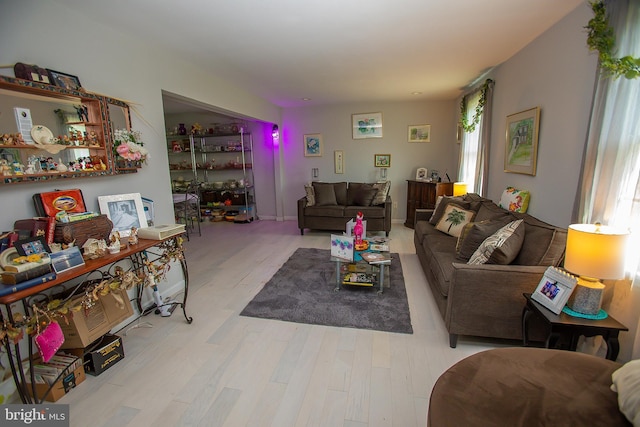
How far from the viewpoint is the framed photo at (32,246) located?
57.1 inches

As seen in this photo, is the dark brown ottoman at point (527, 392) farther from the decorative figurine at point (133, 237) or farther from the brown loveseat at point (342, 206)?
the brown loveseat at point (342, 206)

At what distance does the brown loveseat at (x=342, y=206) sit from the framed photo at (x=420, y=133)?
1210mm

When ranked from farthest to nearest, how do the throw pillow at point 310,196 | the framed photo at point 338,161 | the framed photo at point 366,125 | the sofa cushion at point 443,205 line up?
the framed photo at point 338,161 → the framed photo at point 366,125 → the throw pillow at point 310,196 → the sofa cushion at point 443,205

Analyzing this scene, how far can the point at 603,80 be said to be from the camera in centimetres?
176

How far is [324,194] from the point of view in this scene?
533 centimetres

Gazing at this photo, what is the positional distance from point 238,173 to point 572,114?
5.77 meters

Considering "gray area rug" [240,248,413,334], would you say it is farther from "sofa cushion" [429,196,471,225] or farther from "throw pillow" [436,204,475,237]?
"sofa cushion" [429,196,471,225]

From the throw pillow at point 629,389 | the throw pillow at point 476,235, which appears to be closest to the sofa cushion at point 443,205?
the throw pillow at point 476,235

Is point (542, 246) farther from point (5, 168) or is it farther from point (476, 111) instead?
point (5, 168)

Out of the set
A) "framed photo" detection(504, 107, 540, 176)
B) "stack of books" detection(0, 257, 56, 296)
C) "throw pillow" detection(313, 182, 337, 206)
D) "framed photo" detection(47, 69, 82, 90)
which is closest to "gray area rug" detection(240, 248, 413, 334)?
"stack of books" detection(0, 257, 56, 296)

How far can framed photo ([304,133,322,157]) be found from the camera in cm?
604

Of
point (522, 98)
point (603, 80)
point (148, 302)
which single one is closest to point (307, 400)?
point (148, 302)

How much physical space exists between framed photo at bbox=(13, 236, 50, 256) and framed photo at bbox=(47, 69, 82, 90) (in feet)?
3.39

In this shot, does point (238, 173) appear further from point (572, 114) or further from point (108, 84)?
point (572, 114)
